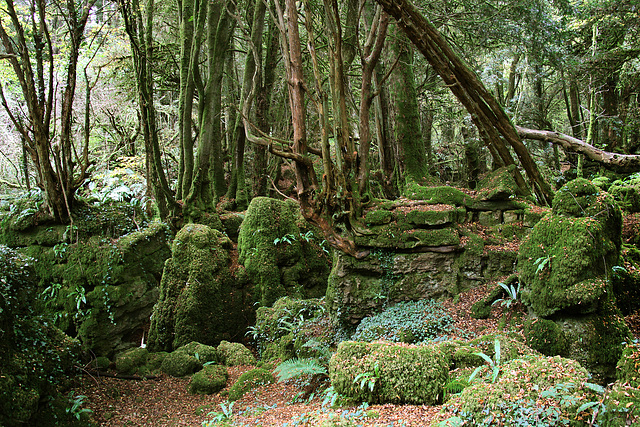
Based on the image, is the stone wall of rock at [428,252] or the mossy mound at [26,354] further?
the stone wall of rock at [428,252]

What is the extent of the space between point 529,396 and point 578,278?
1.86 m

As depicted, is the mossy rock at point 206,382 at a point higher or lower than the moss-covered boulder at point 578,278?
lower

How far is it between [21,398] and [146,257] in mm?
3703

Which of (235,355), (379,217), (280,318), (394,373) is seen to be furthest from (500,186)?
(235,355)

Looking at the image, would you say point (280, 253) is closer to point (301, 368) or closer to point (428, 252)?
point (428, 252)

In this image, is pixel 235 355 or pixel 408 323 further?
pixel 235 355

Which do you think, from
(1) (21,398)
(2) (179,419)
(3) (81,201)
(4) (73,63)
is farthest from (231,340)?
(4) (73,63)

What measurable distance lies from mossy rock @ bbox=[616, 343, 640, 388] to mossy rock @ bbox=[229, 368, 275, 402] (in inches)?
185

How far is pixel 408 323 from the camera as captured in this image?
5.48 metres

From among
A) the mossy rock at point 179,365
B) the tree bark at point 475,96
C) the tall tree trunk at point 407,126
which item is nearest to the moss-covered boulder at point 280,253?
the mossy rock at point 179,365

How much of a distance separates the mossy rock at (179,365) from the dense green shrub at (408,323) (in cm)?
297

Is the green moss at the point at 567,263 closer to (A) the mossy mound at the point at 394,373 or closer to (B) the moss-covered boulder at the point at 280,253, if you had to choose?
(A) the mossy mound at the point at 394,373

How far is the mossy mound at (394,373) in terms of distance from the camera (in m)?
3.64

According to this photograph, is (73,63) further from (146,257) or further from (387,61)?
(387,61)
